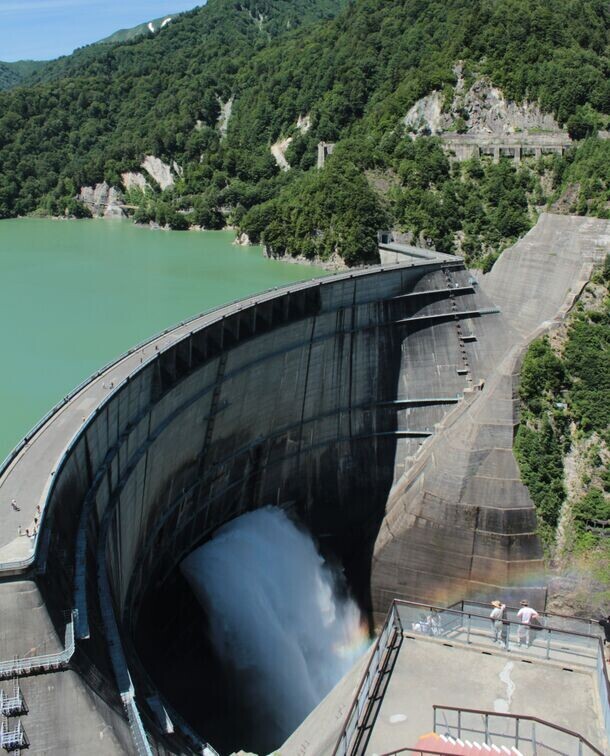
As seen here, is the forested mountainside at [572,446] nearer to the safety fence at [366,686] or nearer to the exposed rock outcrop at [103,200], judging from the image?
the safety fence at [366,686]

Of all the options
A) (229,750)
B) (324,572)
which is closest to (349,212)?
(324,572)

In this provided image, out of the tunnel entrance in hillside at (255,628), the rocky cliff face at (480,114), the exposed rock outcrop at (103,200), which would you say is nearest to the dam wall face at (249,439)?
the tunnel entrance in hillside at (255,628)

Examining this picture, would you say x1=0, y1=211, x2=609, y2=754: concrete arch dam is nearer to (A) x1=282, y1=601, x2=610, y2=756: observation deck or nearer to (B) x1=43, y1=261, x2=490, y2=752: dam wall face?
(B) x1=43, y1=261, x2=490, y2=752: dam wall face

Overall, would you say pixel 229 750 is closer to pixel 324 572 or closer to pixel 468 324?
pixel 324 572

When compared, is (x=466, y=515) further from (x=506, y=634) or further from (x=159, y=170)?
(x=159, y=170)

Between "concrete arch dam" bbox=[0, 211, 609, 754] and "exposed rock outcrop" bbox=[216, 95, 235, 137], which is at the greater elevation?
"exposed rock outcrop" bbox=[216, 95, 235, 137]

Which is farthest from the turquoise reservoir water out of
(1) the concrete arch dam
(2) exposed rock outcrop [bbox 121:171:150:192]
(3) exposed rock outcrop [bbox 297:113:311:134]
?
(2) exposed rock outcrop [bbox 121:171:150:192]
